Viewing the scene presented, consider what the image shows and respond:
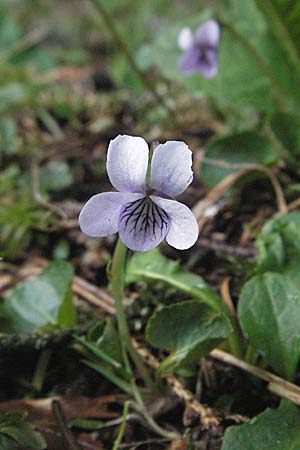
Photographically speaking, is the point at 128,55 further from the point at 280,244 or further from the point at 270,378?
the point at 270,378

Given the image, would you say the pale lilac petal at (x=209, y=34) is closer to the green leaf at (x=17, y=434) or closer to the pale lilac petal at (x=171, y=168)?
the pale lilac petal at (x=171, y=168)

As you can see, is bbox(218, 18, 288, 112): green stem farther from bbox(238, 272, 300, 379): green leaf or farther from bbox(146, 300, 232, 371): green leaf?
bbox(146, 300, 232, 371): green leaf

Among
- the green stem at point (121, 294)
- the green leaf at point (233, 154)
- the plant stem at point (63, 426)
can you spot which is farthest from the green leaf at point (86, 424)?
the green leaf at point (233, 154)

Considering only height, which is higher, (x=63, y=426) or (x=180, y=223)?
(x=180, y=223)

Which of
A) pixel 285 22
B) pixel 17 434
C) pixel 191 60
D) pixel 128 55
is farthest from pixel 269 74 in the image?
pixel 17 434

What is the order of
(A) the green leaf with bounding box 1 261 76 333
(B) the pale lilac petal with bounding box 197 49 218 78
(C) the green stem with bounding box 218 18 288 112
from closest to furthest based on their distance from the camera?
(A) the green leaf with bounding box 1 261 76 333 < (C) the green stem with bounding box 218 18 288 112 < (B) the pale lilac petal with bounding box 197 49 218 78

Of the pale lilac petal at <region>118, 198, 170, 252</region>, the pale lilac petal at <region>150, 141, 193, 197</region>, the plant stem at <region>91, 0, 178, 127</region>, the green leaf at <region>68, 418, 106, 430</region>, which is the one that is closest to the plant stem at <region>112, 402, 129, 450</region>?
the green leaf at <region>68, 418, 106, 430</region>

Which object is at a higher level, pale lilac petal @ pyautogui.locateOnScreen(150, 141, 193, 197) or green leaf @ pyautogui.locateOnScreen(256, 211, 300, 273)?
pale lilac petal @ pyautogui.locateOnScreen(150, 141, 193, 197)

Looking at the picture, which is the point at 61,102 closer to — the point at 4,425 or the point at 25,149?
the point at 25,149
